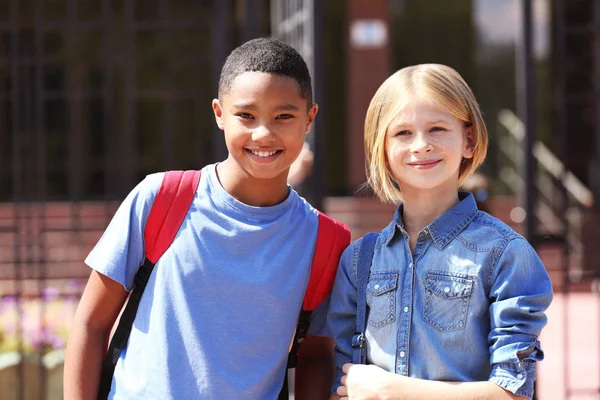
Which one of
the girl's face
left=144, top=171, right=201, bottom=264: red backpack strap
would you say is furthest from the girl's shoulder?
left=144, top=171, right=201, bottom=264: red backpack strap

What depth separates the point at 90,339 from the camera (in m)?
1.98

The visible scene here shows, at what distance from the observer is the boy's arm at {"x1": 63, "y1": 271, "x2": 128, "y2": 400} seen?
1.96 meters

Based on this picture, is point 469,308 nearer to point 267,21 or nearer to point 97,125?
point 267,21

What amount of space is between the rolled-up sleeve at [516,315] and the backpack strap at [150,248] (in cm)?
73

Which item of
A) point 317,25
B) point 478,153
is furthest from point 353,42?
point 478,153

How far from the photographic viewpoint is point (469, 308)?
185 cm

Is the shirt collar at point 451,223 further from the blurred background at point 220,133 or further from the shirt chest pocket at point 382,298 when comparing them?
the blurred background at point 220,133

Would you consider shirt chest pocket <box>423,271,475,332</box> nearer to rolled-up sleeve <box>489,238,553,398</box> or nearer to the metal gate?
rolled-up sleeve <box>489,238,553,398</box>

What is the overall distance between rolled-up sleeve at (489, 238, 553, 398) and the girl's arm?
0.03 m

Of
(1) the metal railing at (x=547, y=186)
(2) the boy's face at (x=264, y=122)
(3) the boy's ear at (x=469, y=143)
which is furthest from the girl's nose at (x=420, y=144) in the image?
(1) the metal railing at (x=547, y=186)

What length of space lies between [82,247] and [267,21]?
4.35 meters

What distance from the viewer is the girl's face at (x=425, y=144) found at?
6.38 ft

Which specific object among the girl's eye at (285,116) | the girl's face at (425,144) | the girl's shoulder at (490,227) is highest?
the girl's eye at (285,116)

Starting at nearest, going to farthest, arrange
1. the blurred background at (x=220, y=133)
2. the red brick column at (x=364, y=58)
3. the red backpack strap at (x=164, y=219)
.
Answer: the red backpack strap at (x=164, y=219)
the blurred background at (x=220, y=133)
the red brick column at (x=364, y=58)
